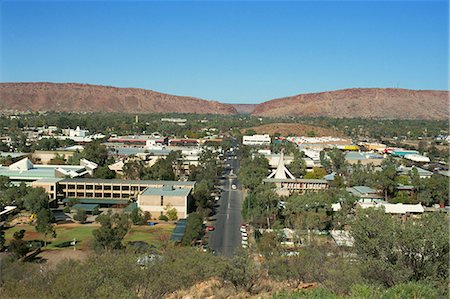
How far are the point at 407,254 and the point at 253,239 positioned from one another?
32.6ft

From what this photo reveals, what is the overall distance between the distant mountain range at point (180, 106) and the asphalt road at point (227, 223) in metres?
98.5

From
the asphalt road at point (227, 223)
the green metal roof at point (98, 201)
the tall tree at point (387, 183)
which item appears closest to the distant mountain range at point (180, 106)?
the tall tree at point (387, 183)

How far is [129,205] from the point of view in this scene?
2523 cm

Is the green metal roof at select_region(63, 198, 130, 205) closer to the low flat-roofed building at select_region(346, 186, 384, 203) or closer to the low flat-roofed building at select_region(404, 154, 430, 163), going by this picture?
the low flat-roofed building at select_region(346, 186, 384, 203)

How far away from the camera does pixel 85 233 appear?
2114 cm

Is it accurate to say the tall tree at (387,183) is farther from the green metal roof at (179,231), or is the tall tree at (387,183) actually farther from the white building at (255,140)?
the white building at (255,140)

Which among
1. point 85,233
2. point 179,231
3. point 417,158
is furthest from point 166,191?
point 417,158

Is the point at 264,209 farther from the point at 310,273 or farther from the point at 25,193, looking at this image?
the point at 25,193

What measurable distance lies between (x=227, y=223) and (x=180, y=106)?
126775 millimetres

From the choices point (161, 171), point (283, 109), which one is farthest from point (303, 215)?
point (283, 109)

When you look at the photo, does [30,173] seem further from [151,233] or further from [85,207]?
[151,233]

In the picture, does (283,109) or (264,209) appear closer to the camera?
(264,209)

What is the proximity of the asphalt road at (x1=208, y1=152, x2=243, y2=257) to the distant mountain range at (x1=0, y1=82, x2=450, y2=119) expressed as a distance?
98526 mm

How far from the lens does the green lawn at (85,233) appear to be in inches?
781
